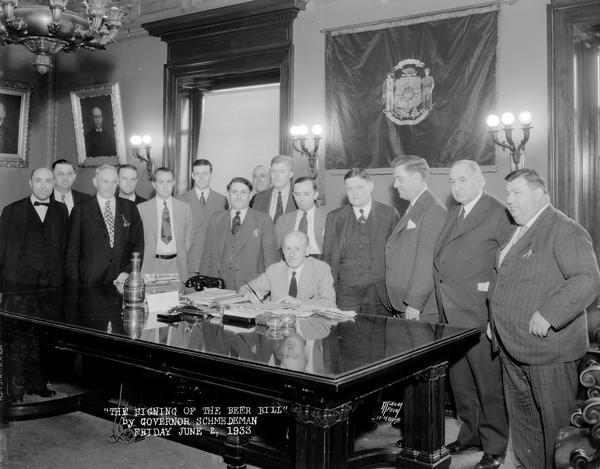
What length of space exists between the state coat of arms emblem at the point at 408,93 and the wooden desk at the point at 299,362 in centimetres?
331

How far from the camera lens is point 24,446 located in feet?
13.6

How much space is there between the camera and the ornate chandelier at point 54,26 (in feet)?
14.0

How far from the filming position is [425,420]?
328cm

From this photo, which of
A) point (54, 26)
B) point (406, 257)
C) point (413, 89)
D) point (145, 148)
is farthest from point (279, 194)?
point (145, 148)

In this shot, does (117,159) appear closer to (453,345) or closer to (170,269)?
(170,269)

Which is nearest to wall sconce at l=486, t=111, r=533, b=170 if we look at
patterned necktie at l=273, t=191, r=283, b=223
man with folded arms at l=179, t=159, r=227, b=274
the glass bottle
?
patterned necktie at l=273, t=191, r=283, b=223

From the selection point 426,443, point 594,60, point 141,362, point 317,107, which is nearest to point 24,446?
point 141,362

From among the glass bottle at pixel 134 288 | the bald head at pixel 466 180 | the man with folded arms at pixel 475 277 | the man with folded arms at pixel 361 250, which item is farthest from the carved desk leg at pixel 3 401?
the bald head at pixel 466 180

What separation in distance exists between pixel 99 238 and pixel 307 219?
1814 millimetres

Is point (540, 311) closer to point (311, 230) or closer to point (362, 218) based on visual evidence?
point (362, 218)

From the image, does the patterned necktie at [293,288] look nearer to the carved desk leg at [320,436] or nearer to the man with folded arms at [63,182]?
the carved desk leg at [320,436]

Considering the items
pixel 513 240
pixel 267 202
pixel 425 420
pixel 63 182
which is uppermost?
pixel 63 182

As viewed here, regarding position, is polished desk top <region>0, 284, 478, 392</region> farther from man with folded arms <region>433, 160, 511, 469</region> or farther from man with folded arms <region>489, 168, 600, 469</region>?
man with folded arms <region>433, 160, 511, 469</region>

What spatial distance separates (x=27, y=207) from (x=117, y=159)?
11.6ft
